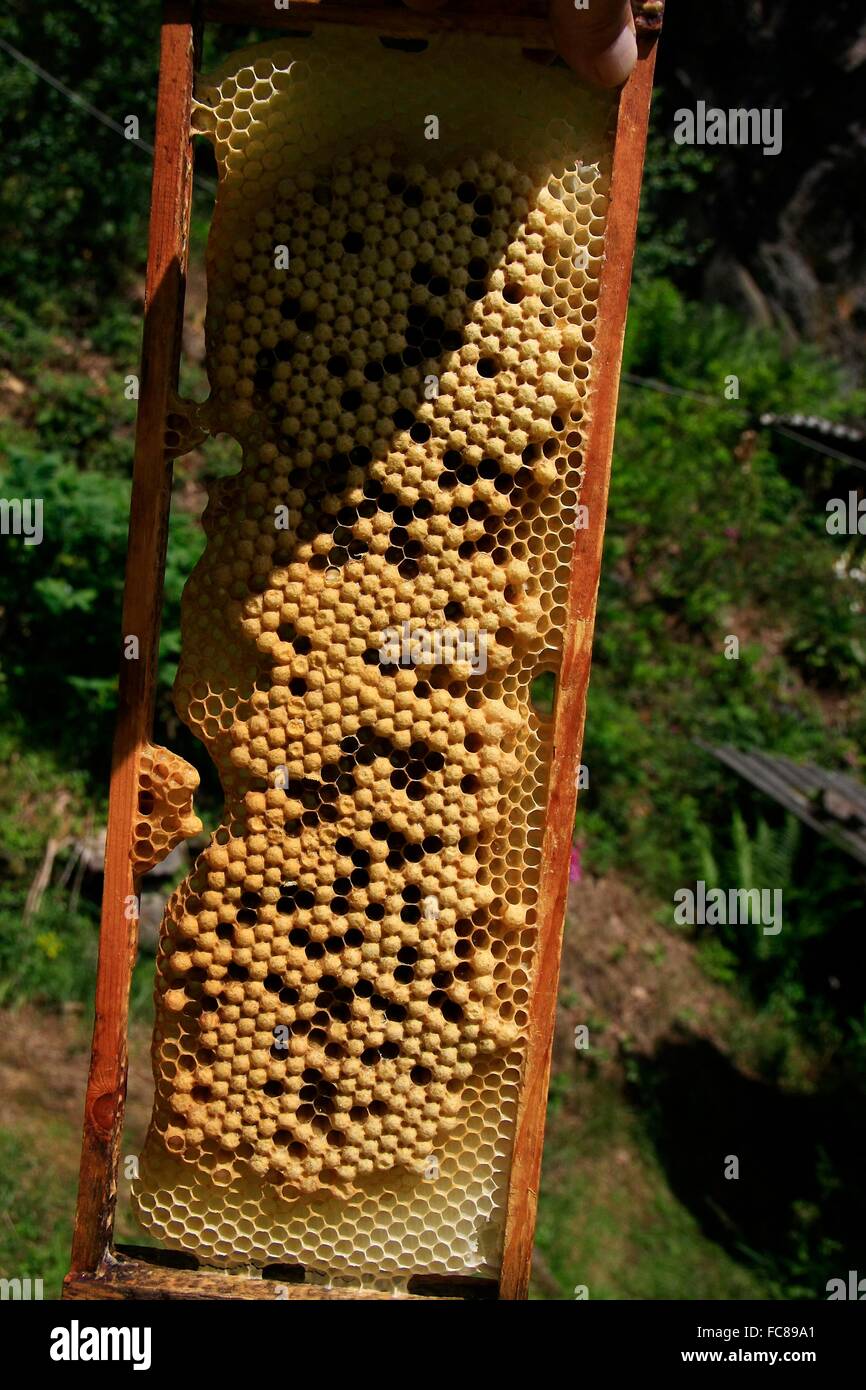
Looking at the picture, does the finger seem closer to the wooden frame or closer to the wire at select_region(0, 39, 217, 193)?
the wooden frame

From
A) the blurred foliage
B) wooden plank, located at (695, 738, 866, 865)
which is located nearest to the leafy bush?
the blurred foliage

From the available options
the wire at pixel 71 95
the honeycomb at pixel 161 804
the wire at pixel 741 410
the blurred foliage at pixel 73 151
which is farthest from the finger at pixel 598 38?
the wire at pixel 741 410

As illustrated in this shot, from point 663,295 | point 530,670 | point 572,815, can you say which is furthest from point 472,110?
point 663,295

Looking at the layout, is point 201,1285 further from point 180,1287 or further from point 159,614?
point 159,614

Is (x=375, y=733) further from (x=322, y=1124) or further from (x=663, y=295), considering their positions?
(x=663, y=295)

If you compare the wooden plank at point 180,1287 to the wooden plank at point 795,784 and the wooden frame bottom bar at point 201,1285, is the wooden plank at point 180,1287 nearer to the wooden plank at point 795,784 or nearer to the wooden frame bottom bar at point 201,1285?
the wooden frame bottom bar at point 201,1285

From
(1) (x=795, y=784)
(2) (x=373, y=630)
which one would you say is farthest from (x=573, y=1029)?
(2) (x=373, y=630)
